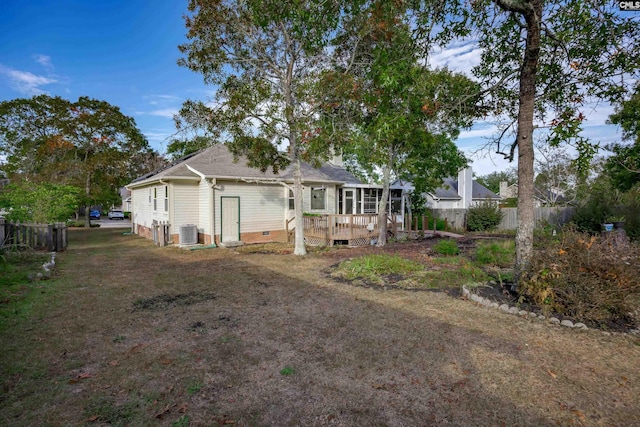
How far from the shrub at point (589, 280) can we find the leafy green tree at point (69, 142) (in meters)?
29.9

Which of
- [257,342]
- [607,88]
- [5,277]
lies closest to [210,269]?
[5,277]

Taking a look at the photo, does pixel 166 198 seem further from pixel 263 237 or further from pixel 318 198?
pixel 318 198

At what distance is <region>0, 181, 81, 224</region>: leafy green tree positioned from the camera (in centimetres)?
1134

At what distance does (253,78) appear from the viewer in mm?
11195

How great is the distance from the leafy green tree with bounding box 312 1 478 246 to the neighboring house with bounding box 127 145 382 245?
380cm

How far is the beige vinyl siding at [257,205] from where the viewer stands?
1355 centimetres

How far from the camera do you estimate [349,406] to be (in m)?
2.82

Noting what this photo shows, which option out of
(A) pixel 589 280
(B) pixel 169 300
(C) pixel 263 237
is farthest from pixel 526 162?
(C) pixel 263 237

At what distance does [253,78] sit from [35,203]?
943 cm

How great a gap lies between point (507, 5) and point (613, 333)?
5319mm

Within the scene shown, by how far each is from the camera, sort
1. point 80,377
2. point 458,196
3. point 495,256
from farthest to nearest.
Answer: point 458,196
point 495,256
point 80,377

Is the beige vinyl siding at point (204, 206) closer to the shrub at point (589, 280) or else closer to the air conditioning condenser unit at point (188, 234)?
the air conditioning condenser unit at point (188, 234)

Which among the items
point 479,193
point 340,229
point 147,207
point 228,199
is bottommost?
point 340,229

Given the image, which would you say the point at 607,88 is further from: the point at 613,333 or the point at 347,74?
the point at 347,74
